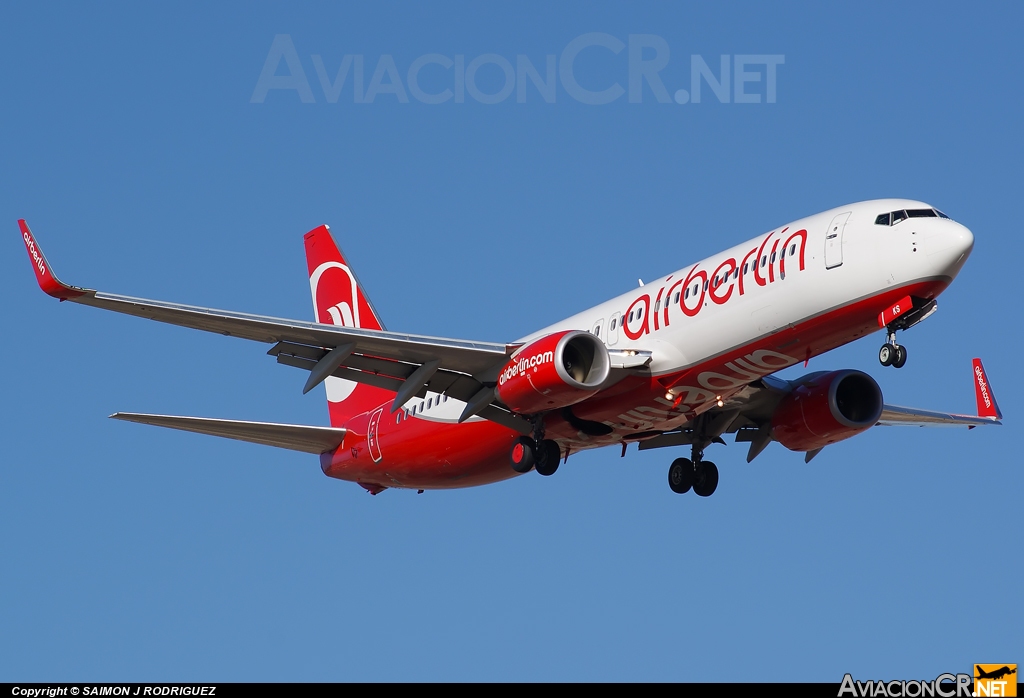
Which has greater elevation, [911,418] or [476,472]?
[911,418]

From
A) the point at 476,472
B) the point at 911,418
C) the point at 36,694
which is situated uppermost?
the point at 911,418

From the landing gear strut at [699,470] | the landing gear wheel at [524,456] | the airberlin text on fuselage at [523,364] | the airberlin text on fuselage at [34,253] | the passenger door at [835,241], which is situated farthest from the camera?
the landing gear strut at [699,470]

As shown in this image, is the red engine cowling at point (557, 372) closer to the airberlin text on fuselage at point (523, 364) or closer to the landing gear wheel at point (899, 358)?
the airberlin text on fuselage at point (523, 364)

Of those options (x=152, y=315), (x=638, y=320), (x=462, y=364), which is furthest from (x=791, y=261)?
(x=152, y=315)

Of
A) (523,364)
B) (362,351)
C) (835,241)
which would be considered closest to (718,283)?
(835,241)

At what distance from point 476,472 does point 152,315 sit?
10.4 m

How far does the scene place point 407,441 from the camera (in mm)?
37750

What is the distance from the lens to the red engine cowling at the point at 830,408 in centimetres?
3547

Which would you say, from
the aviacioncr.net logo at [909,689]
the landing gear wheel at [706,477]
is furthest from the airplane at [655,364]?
the aviacioncr.net logo at [909,689]

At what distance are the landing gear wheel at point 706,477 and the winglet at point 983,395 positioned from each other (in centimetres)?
922

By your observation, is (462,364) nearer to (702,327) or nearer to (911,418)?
(702,327)

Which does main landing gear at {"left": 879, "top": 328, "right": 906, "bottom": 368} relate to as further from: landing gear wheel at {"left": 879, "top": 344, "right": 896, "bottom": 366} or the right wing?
the right wing

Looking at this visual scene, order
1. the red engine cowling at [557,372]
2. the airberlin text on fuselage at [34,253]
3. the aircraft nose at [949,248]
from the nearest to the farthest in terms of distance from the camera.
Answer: the aircraft nose at [949,248] → the airberlin text on fuselage at [34,253] → the red engine cowling at [557,372]

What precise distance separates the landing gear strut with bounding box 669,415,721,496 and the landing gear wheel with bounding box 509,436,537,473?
4.59 metres
